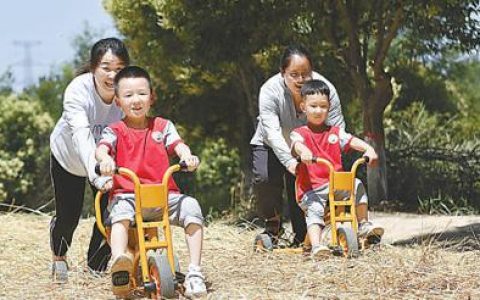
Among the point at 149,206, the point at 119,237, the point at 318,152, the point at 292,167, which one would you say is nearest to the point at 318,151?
the point at 318,152

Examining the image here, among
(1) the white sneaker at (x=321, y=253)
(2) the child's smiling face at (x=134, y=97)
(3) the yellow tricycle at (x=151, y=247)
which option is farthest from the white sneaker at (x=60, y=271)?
(1) the white sneaker at (x=321, y=253)

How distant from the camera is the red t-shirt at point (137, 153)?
484 cm

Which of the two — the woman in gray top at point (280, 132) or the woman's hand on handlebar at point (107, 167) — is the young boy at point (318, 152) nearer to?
the woman in gray top at point (280, 132)

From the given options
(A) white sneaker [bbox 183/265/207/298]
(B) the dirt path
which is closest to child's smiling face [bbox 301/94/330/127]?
(A) white sneaker [bbox 183/265/207/298]

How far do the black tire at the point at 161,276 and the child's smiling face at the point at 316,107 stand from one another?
180 centimetres

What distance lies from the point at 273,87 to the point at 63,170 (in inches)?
62.9

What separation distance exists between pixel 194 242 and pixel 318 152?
1.57 meters

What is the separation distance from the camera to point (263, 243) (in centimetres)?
637

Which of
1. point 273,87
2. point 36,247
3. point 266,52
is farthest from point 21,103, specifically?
point 273,87

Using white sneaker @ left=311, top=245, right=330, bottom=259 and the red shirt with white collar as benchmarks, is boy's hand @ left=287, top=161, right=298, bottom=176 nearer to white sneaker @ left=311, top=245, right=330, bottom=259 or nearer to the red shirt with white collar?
the red shirt with white collar

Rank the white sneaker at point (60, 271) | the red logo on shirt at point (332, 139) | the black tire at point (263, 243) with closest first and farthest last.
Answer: the white sneaker at point (60, 271) → the red logo on shirt at point (332, 139) → the black tire at point (263, 243)

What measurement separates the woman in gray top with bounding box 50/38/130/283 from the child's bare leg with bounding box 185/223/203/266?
672 millimetres

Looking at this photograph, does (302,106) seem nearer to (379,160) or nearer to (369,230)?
(369,230)

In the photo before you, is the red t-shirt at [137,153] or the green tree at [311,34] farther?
the green tree at [311,34]
